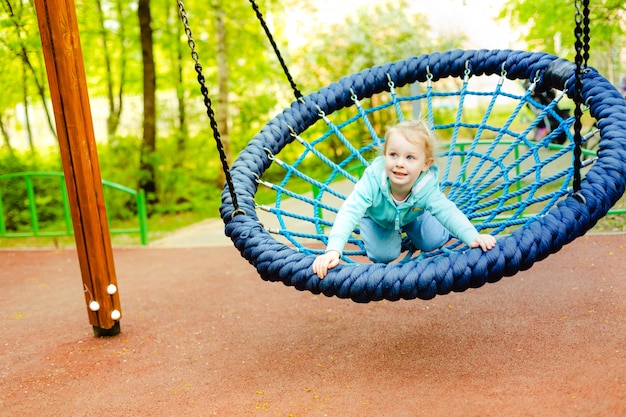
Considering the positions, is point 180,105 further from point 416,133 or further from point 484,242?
point 484,242

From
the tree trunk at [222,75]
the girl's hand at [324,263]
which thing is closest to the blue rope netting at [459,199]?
the girl's hand at [324,263]

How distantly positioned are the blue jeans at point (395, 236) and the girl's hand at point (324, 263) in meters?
0.34

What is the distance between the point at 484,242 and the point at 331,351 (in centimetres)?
104

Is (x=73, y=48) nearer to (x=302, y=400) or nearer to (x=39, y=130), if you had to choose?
(x=302, y=400)

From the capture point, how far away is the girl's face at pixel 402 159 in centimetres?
209

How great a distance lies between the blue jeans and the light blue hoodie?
6cm

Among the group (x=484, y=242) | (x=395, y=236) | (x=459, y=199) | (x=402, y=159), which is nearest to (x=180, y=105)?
(x=459, y=199)

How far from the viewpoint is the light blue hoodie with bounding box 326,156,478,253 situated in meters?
2.05

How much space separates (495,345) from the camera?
257cm

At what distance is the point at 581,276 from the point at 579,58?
191 centimetres

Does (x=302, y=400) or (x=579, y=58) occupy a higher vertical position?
(x=579, y=58)

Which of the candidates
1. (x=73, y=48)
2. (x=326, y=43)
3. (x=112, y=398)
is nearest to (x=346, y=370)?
(x=112, y=398)

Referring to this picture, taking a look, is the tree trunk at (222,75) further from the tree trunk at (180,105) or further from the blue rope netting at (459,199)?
the blue rope netting at (459,199)

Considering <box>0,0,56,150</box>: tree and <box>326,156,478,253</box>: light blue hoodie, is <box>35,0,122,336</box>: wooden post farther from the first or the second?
<box>0,0,56,150</box>: tree
